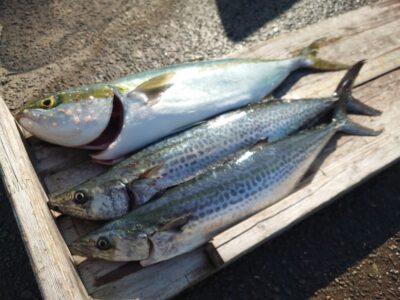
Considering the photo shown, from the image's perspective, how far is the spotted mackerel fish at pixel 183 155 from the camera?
2615 millimetres

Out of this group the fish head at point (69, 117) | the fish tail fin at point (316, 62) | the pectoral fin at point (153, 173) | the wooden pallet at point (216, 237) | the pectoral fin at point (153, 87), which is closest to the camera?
the wooden pallet at point (216, 237)

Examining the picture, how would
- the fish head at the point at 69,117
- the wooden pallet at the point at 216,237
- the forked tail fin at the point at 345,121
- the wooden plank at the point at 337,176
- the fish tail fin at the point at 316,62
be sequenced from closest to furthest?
the wooden pallet at the point at 216,237 → the wooden plank at the point at 337,176 → the fish head at the point at 69,117 → the forked tail fin at the point at 345,121 → the fish tail fin at the point at 316,62

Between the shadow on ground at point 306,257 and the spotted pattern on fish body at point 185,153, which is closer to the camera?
the spotted pattern on fish body at point 185,153

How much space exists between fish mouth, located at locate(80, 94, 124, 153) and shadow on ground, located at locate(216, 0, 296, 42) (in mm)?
1775

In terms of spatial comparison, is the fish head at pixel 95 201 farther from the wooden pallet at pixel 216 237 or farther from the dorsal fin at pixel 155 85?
the dorsal fin at pixel 155 85

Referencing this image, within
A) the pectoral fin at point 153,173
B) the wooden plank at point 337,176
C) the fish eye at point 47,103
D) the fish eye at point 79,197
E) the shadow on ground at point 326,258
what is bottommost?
the shadow on ground at point 326,258

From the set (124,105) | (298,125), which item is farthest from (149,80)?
(298,125)

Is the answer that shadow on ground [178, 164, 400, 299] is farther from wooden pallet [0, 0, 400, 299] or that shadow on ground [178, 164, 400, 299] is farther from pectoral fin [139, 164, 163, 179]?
pectoral fin [139, 164, 163, 179]

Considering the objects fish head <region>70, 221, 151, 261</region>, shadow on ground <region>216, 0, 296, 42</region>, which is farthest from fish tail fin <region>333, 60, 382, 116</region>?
fish head <region>70, 221, 151, 261</region>

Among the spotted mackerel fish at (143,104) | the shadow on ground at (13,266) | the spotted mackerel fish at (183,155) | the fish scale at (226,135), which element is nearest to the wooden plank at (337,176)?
the spotted mackerel fish at (183,155)

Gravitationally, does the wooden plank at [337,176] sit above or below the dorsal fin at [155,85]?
below

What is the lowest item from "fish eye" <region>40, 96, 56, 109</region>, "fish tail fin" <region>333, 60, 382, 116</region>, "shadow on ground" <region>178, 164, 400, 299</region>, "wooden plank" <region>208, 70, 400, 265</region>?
"shadow on ground" <region>178, 164, 400, 299</region>

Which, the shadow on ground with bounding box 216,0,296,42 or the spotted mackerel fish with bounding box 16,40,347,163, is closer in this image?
the spotted mackerel fish with bounding box 16,40,347,163

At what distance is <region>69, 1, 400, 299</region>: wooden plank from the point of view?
2496 millimetres
